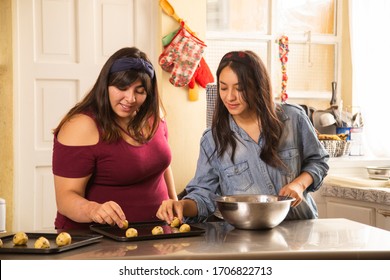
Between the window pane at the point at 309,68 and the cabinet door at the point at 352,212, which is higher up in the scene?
the window pane at the point at 309,68

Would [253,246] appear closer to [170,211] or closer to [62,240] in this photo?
[170,211]

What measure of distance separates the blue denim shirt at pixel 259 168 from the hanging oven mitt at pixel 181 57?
1831 mm

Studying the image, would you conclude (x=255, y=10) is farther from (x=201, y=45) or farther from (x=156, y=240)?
(x=156, y=240)

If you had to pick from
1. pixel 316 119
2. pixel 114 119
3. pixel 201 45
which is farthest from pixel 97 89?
pixel 316 119

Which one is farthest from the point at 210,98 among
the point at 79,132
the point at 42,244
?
the point at 42,244

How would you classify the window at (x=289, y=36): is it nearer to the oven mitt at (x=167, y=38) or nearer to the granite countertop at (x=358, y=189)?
the oven mitt at (x=167, y=38)

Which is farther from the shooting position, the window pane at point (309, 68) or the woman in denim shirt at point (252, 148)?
the window pane at point (309, 68)

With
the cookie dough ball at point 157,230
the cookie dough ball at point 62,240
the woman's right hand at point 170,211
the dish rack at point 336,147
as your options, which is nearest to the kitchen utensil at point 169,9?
the dish rack at point 336,147

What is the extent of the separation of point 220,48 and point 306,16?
0.81 metres

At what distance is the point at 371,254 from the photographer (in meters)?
1.78

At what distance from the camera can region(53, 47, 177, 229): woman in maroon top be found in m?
2.33

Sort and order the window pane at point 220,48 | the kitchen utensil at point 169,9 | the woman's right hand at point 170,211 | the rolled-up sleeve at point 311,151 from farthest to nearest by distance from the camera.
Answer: the window pane at point 220,48
the kitchen utensil at point 169,9
the rolled-up sleeve at point 311,151
the woman's right hand at point 170,211

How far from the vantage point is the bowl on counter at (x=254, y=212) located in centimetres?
203

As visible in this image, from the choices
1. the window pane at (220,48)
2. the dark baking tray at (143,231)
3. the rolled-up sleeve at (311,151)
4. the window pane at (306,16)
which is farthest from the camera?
the window pane at (306,16)
